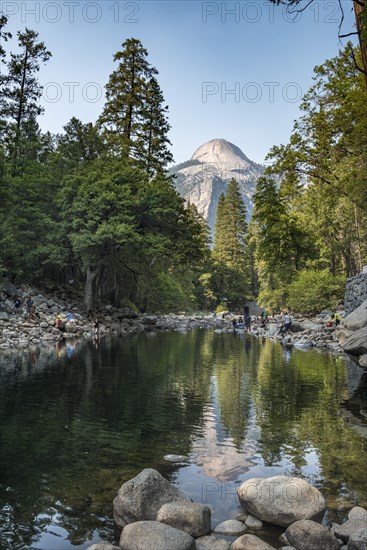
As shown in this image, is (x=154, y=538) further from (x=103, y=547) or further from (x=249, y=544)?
(x=249, y=544)

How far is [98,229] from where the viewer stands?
100 feet

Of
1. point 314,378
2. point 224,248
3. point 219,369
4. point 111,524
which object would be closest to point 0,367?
point 219,369

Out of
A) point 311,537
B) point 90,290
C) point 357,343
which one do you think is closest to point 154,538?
point 311,537

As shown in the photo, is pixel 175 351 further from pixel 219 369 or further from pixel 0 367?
pixel 0 367

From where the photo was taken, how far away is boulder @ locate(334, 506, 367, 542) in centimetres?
476

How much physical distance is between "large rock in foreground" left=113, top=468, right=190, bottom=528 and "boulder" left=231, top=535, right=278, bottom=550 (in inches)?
43.7

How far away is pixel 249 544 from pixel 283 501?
3.27 feet

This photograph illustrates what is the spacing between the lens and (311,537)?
4621 millimetres

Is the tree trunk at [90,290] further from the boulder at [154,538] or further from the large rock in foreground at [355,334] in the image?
the boulder at [154,538]

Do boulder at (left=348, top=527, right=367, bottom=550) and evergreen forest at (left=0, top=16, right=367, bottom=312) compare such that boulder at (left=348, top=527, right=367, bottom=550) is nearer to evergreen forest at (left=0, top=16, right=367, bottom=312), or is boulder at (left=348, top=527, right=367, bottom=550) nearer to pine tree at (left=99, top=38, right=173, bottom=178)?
evergreen forest at (left=0, top=16, right=367, bottom=312)

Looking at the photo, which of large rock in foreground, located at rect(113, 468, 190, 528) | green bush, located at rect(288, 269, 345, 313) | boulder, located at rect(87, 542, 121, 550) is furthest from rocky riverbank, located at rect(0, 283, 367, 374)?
boulder, located at rect(87, 542, 121, 550)

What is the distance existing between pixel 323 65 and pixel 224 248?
5043cm

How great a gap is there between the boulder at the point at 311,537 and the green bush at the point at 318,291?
32.1m

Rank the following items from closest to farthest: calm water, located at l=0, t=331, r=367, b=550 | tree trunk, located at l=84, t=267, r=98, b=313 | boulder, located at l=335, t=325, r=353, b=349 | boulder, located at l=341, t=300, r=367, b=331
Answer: calm water, located at l=0, t=331, r=367, b=550 < boulder, located at l=341, t=300, r=367, b=331 < boulder, located at l=335, t=325, r=353, b=349 < tree trunk, located at l=84, t=267, r=98, b=313
